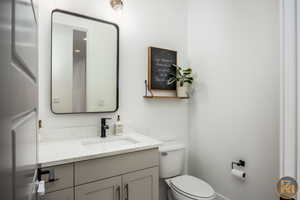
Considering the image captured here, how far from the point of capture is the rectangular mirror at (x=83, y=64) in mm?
1396

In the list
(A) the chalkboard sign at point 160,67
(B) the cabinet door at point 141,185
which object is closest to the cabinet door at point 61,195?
(B) the cabinet door at point 141,185

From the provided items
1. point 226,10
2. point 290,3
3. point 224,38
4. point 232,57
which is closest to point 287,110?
point 290,3

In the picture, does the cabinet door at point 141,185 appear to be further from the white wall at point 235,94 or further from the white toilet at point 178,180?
the white wall at point 235,94

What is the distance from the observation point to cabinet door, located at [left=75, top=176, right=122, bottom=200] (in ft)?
3.44

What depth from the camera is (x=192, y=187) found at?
1528mm

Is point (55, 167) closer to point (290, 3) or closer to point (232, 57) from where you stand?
point (290, 3)

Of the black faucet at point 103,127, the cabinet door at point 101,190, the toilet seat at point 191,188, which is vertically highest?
the black faucet at point 103,127

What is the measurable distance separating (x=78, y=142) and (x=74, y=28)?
0.98m

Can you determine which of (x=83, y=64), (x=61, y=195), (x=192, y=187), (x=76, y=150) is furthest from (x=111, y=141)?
(x=192, y=187)

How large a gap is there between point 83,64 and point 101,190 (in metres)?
1.04

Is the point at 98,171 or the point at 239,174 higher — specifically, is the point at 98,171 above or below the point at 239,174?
above

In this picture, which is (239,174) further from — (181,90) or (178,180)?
(181,90)

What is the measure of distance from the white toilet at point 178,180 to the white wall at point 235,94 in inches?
13.1

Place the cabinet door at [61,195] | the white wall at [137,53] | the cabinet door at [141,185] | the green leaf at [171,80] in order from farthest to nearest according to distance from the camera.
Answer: the green leaf at [171,80] → the white wall at [137,53] → the cabinet door at [141,185] → the cabinet door at [61,195]
